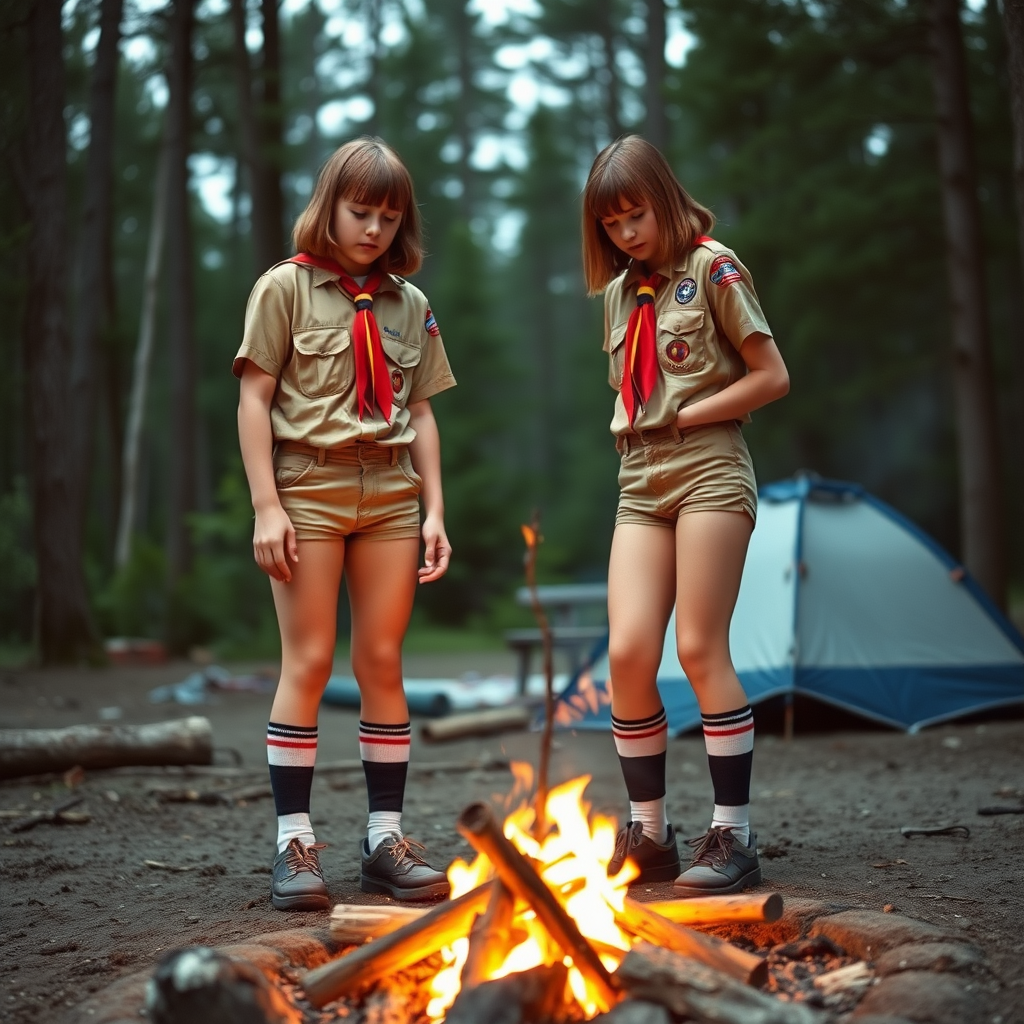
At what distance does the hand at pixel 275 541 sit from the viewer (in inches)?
118

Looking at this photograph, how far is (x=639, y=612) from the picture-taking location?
10.3 ft

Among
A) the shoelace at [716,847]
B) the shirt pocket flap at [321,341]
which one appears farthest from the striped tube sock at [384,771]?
the shirt pocket flap at [321,341]

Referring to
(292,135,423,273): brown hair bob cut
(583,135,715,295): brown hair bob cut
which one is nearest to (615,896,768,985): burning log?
(583,135,715,295): brown hair bob cut

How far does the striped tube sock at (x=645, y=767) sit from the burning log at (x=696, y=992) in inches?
35.7

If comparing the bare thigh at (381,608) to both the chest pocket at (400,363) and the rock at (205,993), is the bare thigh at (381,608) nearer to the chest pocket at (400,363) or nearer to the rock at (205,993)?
the chest pocket at (400,363)

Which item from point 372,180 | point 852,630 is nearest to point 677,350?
point 372,180

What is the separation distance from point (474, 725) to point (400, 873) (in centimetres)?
430

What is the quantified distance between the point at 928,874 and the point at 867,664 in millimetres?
3551

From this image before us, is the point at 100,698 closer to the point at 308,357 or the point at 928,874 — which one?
the point at 308,357

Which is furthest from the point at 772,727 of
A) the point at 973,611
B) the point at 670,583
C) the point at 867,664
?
the point at 670,583

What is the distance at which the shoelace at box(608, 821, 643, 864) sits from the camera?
3.17 metres

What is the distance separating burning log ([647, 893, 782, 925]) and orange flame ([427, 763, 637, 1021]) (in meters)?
0.15

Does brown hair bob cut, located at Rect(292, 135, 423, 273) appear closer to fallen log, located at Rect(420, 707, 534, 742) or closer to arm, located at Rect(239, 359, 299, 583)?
arm, located at Rect(239, 359, 299, 583)

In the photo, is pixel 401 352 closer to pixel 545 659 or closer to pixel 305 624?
pixel 305 624
